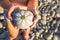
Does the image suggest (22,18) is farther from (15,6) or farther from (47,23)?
(47,23)

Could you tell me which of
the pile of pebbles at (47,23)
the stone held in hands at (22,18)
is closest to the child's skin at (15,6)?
the stone held in hands at (22,18)

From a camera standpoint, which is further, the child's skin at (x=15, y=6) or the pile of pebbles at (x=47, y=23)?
the pile of pebbles at (x=47, y=23)

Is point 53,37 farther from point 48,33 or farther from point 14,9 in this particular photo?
point 14,9

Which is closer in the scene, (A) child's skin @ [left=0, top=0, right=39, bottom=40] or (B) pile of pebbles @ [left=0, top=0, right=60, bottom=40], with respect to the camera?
(A) child's skin @ [left=0, top=0, right=39, bottom=40]

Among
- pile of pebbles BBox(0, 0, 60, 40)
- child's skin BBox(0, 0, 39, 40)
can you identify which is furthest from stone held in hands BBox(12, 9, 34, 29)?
pile of pebbles BBox(0, 0, 60, 40)

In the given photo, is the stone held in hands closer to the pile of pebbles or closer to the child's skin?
the child's skin

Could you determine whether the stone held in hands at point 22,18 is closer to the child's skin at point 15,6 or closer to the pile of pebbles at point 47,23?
the child's skin at point 15,6
